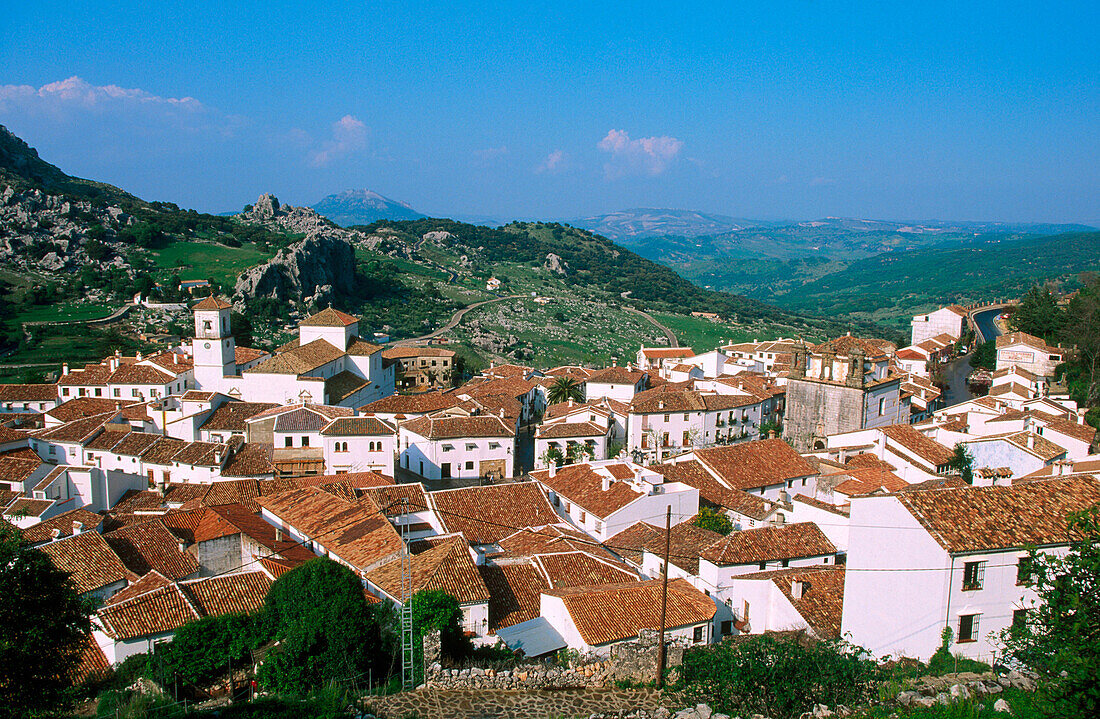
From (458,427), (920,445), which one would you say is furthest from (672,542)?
(458,427)

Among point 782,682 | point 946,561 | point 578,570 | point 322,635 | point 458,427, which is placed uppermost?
point 946,561

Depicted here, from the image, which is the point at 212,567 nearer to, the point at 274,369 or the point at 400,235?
the point at 274,369

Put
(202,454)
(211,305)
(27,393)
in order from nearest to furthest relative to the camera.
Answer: (202,454), (27,393), (211,305)

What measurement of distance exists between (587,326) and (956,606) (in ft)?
278

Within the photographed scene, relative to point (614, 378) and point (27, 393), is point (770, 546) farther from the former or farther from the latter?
point (27, 393)

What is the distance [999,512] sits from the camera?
1573 centimetres

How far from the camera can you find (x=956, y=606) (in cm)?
1495

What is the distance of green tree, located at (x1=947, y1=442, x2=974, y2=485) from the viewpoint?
2862cm

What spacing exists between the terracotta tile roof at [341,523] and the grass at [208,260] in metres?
64.9

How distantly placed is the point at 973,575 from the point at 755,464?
16305 mm

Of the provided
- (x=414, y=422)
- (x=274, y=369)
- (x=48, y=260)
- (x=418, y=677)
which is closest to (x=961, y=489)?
(x=418, y=677)

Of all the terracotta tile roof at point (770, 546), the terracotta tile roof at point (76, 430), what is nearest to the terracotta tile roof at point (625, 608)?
the terracotta tile roof at point (770, 546)

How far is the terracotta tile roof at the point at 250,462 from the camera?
110 ft

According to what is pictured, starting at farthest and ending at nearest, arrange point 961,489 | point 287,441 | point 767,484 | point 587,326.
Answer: point 587,326
point 287,441
point 767,484
point 961,489
